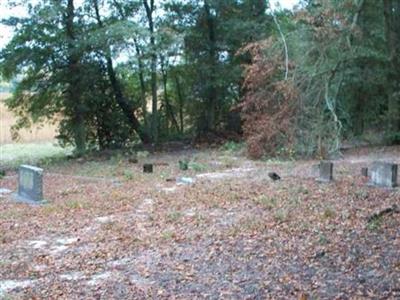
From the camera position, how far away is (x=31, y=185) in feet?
31.2

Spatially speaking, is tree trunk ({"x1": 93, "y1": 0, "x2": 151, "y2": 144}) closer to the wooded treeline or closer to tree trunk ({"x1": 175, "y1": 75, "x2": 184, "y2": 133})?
the wooded treeline

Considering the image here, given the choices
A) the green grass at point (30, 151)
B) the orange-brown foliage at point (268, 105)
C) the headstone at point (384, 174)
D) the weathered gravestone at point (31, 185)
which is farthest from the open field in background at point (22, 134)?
the headstone at point (384, 174)

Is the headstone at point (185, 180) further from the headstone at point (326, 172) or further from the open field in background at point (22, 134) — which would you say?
the open field in background at point (22, 134)

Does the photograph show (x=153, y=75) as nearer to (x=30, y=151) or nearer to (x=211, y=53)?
(x=211, y=53)

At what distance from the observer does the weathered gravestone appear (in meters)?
9.33

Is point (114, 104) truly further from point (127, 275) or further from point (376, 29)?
point (127, 275)

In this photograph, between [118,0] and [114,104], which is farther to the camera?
[114,104]

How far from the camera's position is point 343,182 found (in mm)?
9891

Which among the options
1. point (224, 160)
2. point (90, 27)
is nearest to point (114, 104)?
point (90, 27)

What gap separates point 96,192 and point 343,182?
14.4 ft

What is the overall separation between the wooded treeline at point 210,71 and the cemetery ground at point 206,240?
11.6 feet

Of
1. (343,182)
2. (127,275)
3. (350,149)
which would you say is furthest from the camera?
(350,149)

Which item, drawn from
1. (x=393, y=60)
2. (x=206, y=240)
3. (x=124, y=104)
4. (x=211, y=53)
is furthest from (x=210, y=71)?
(x=206, y=240)

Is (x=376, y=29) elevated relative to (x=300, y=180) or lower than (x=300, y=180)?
elevated
